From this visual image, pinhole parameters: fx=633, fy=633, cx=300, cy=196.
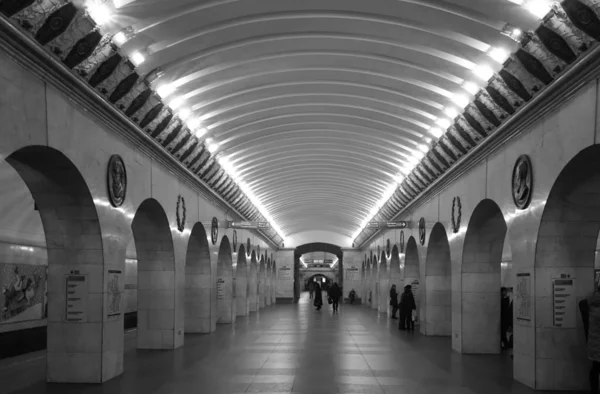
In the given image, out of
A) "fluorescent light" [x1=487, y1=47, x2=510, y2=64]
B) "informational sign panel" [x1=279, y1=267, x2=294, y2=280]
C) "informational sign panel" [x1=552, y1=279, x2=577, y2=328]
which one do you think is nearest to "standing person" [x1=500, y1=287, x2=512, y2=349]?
"informational sign panel" [x1=552, y1=279, x2=577, y2=328]

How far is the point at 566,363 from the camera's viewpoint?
9352 millimetres

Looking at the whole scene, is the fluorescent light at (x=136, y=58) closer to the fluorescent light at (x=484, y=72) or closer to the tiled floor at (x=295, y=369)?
the tiled floor at (x=295, y=369)

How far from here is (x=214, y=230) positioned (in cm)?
1941

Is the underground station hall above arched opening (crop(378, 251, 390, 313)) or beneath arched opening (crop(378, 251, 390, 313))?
above

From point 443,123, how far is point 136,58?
692cm

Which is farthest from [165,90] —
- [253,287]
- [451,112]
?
[253,287]

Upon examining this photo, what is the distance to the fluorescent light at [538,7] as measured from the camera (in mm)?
8062

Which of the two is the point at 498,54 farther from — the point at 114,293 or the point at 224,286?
the point at 224,286

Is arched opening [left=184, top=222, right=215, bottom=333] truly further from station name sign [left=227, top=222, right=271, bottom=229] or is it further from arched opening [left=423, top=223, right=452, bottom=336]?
arched opening [left=423, top=223, right=452, bottom=336]

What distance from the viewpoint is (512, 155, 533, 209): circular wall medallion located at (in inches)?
392

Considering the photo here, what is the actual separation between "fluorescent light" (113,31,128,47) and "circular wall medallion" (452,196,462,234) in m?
8.50

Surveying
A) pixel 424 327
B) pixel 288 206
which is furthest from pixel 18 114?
pixel 288 206

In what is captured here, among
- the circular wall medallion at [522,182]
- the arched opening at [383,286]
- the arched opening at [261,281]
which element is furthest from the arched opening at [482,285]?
the arched opening at [261,281]

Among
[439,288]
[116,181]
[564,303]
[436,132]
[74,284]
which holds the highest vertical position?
[436,132]
